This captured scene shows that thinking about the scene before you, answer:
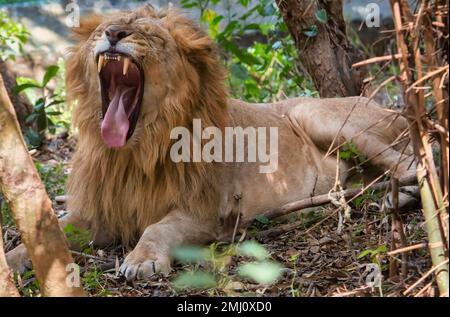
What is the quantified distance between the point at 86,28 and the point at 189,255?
4.82 ft

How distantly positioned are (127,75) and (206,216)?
2.74 ft

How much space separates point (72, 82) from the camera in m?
4.57

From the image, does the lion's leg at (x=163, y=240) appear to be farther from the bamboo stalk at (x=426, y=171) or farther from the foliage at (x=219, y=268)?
the bamboo stalk at (x=426, y=171)

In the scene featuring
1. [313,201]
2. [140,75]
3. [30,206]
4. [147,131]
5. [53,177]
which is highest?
[140,75]

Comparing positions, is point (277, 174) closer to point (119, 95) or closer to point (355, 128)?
point (355, 128)

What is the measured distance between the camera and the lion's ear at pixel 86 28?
4.53 m

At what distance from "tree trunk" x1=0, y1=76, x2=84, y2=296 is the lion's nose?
134 cm

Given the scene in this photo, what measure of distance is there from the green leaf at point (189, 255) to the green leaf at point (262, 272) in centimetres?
21

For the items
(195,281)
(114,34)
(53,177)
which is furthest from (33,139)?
(195,281)

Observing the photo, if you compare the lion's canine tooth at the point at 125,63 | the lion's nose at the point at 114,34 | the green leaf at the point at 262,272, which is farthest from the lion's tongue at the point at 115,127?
the green leaf at the point at 262,272

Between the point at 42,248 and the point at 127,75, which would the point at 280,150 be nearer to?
the point at 127,75

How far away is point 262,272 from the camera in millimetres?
3488

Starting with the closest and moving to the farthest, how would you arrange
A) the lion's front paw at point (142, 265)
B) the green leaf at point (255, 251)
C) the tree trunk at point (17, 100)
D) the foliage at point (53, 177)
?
the green leaf at point (255, 251) < the lion's front paw at point (142, 265) < the foliage at point (53, 177) < the tree trunk at point (17, 100)

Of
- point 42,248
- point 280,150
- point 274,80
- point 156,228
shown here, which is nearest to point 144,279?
point 156,228
